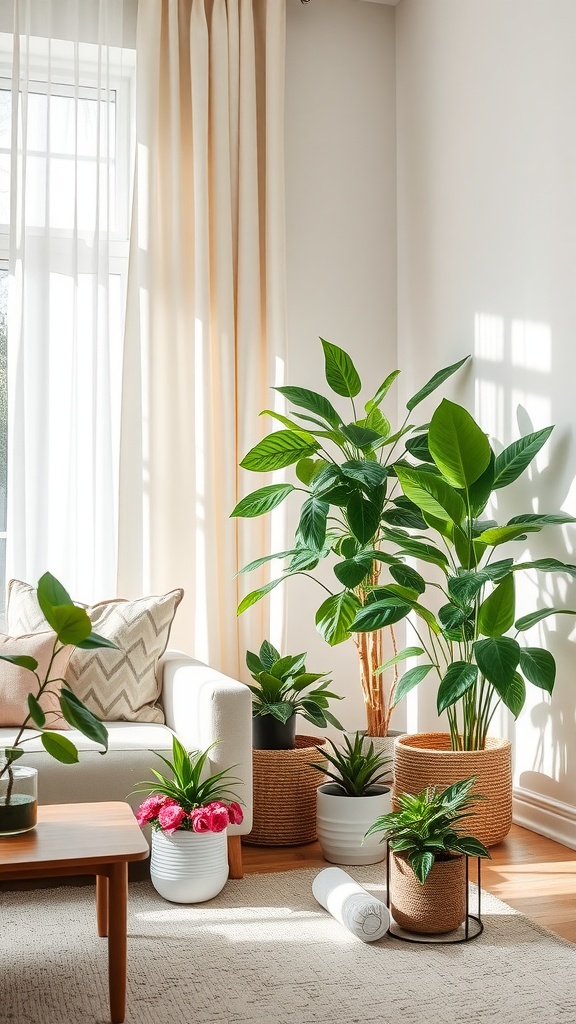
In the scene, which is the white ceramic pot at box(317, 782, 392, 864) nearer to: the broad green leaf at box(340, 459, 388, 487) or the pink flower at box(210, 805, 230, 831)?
the pink flower at box(210, 805, 230, 831)

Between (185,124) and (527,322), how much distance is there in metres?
1.58

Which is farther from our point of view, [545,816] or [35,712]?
[545,816]

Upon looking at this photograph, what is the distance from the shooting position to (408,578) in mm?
3064

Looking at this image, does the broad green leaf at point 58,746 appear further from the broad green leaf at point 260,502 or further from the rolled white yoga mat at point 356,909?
the broad green leaf at point 260,502

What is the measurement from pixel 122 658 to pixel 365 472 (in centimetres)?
95

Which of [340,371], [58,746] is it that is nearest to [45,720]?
[58,746]

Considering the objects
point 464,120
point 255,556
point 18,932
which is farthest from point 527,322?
point 18,932

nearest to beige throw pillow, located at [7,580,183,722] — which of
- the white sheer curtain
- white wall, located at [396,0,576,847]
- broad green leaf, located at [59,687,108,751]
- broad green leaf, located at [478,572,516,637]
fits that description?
the white sheer curtain

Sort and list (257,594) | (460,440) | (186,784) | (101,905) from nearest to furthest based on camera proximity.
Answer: (101,905), (186,784), (460,440), (257,594)

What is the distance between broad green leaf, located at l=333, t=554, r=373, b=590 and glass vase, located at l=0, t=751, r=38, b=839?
120cm

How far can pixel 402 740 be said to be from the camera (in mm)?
3230

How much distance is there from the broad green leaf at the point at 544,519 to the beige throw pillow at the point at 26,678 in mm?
1424

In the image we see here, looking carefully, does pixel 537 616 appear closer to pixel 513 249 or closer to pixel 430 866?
pixel 430 866

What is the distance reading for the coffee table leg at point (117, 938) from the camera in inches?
71.2
